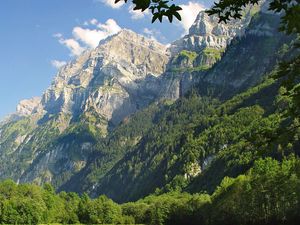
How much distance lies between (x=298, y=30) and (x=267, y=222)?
458ft

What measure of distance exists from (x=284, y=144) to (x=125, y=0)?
720cm

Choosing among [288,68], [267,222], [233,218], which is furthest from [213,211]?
[288,68]

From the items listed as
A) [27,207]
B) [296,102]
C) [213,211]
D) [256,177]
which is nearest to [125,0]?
[296,102]

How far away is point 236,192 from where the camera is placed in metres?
162

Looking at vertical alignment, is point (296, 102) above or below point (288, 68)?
below

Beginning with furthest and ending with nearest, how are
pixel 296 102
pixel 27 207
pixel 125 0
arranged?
pixel 27 207
pixel 296 102
pixel 125 0

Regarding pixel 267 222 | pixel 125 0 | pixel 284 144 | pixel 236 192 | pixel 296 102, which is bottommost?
pixel 284 144

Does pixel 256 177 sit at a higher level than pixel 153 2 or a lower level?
higher

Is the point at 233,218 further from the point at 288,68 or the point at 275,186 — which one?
the point at 288,68

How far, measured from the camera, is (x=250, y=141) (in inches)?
660

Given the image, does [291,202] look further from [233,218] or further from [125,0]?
[125,0]

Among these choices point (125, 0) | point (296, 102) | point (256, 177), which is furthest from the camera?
point (256, 177)

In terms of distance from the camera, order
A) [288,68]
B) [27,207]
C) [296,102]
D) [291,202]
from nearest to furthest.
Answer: [296,102]
[288,68]
[291,202]
[27,207]

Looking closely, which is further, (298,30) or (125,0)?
(298,30)
